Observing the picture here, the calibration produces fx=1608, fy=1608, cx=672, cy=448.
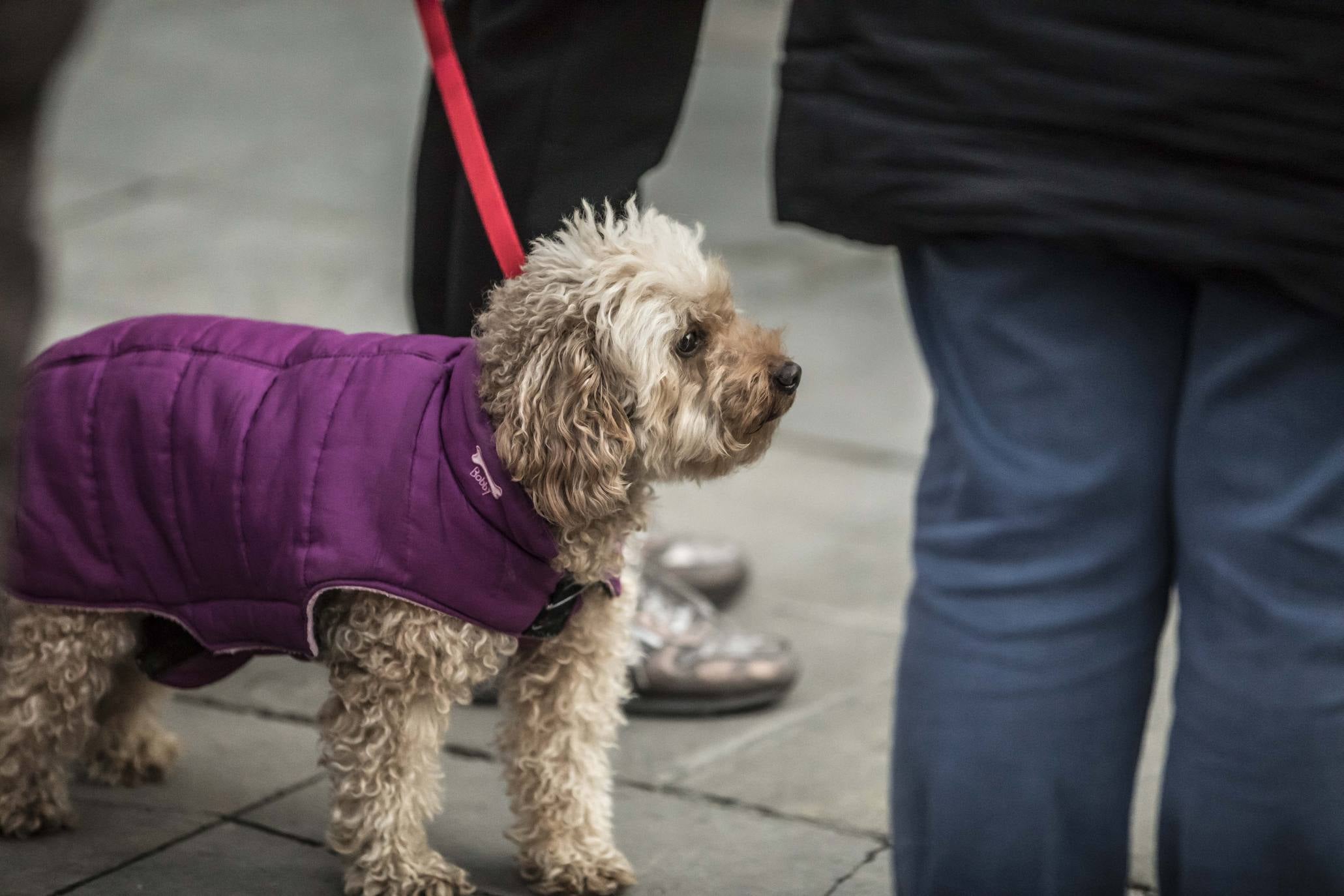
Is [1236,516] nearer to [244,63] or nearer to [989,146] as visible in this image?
[989,146]

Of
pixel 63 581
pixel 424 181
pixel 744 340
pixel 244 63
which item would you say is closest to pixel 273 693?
pixel 63 581

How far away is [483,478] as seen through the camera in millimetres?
2188

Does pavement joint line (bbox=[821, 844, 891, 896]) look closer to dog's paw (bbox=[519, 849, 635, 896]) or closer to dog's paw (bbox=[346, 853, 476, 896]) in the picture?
dog's paw (bbox=[519, 849, 635, 896])

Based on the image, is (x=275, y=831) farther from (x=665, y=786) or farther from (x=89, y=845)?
(x=665, y=786)

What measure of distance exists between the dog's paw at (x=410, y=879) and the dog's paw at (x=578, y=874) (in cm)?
12

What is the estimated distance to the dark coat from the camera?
162cm

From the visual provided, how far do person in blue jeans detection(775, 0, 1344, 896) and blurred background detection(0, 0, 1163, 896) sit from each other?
29.8 inches

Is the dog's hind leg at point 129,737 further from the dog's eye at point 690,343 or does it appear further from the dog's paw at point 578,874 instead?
the dog's eye at point 690,343

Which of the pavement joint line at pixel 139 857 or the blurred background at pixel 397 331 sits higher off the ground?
the blurred background at pixel 397 331

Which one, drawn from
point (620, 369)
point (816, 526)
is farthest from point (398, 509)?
point (816, 526)

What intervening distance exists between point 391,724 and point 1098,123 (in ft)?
4.20

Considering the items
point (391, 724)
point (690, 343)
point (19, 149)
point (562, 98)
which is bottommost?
point (391, 724)

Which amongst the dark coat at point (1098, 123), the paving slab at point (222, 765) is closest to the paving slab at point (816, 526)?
the paving slab at point (222, 765)

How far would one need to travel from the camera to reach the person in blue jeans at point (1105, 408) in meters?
1.67
